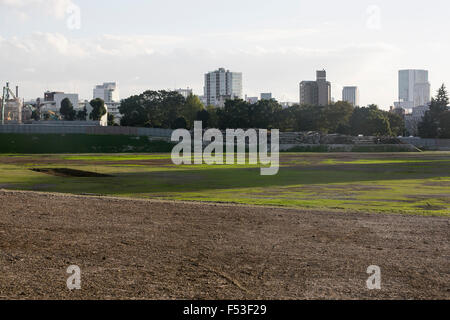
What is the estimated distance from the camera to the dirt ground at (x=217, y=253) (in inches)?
502

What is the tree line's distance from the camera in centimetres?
16062

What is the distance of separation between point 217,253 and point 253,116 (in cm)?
14535

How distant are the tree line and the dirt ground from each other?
5319 inches

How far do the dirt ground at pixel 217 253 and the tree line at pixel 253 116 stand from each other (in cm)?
→ 13510

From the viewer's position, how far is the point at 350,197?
32.5 m

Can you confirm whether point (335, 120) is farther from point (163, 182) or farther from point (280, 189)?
point (280, 189)

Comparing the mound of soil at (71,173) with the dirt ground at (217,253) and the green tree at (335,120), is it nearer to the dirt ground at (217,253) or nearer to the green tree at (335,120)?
the dirt ground at (217,253)

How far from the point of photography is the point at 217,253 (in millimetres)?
16484

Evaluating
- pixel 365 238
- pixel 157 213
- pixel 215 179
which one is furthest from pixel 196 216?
pixel 215 179

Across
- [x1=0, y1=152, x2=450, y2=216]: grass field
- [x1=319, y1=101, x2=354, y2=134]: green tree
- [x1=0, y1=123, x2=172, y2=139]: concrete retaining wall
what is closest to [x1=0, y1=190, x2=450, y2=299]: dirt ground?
[x1=0, y1=152, x2=450, y2=216]: grass field

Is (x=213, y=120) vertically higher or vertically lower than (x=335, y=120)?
higher

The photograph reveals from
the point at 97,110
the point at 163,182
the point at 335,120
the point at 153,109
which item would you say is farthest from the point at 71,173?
the point at 335,120
